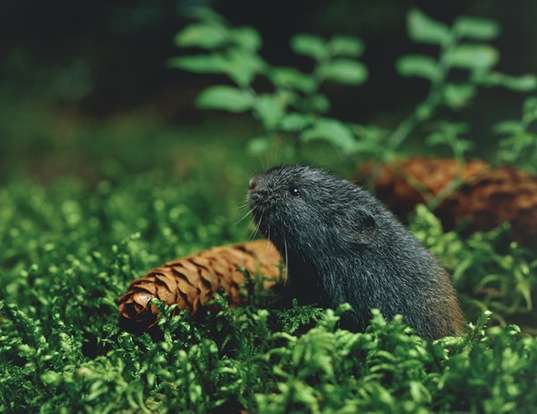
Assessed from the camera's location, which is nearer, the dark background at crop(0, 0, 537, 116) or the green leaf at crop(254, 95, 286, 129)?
the green leaf at crop(254, 95, 286, 129)

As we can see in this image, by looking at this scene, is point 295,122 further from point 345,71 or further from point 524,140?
point 524,140

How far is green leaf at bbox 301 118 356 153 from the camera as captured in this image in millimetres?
3773

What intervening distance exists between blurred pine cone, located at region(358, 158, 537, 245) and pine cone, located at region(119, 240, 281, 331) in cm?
127

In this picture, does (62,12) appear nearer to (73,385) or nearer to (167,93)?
(167,93)

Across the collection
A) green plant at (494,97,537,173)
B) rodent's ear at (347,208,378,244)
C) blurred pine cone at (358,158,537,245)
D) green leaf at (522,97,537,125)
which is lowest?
rodent's ear at (347,208,378,244)

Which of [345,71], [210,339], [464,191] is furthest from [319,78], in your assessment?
[210,339]

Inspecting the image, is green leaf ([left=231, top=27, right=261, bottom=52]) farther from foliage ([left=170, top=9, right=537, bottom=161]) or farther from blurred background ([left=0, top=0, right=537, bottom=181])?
blurred background ([left=0, top=0, right=537, bottom=181])

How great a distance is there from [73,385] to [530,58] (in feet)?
18.6

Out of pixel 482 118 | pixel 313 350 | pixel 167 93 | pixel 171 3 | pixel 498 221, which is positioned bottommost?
pixel 313 350

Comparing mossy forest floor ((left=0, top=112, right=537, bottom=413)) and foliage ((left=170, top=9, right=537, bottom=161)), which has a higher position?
foliage ((left=170, top=9, right=537, bottom=161))

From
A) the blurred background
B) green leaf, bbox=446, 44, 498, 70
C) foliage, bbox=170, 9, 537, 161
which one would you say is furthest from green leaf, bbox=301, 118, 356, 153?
the blurred background

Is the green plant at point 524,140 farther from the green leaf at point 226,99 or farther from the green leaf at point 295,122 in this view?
the green leaf at point 226,99

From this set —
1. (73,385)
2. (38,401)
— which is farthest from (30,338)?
(73,385)

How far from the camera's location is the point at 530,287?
10.5ft
